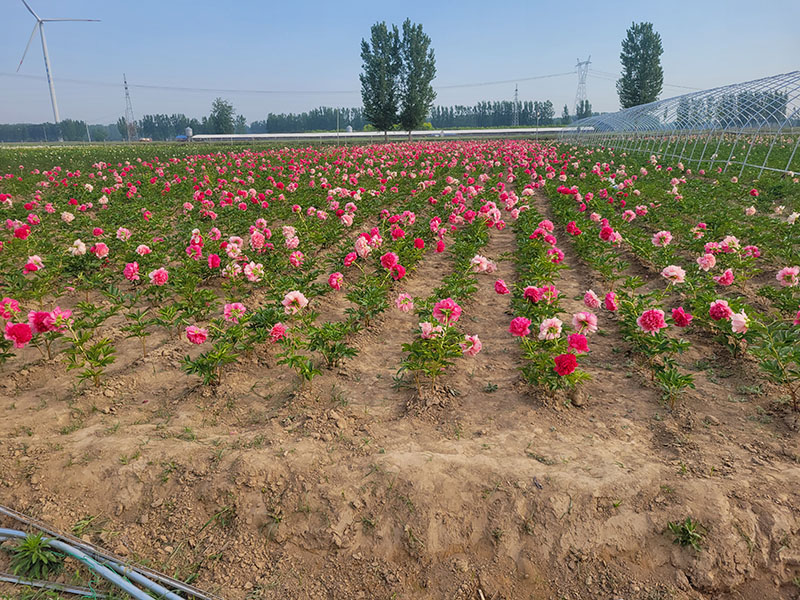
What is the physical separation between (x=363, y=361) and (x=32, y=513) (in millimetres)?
2755

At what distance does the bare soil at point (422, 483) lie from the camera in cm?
245

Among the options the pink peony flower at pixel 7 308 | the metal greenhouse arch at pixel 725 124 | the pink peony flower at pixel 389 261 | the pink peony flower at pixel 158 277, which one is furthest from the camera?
the metal greenhouse arch at pixel 725 124

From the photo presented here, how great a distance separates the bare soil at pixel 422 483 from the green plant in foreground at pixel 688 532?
36mm

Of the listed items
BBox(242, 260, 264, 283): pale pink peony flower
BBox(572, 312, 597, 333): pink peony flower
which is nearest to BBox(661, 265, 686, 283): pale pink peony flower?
BBox(572, 312, 597, 333): pink peony flower

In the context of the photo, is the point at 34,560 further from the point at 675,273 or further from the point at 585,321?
the point at 675,273

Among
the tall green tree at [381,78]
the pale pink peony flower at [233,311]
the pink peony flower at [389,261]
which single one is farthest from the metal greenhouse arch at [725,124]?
the tall green tree at [381,78]

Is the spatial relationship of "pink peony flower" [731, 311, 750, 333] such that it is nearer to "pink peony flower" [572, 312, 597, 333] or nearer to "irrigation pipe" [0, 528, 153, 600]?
"pink peony flower" [572, 312, 597, 333]

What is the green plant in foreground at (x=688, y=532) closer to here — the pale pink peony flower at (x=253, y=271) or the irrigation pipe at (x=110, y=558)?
the irrigation pipe at (x=110, y=558)

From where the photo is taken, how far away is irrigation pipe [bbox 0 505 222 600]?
92.6 inches

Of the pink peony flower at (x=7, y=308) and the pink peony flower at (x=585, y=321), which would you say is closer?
the pink peony flower at (x=585, y=321)

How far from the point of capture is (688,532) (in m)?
2.46

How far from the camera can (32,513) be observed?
8.93ft

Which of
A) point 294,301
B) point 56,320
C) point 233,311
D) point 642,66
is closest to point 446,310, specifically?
point 294,301

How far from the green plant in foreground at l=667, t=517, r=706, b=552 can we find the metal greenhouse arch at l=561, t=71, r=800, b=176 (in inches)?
579
